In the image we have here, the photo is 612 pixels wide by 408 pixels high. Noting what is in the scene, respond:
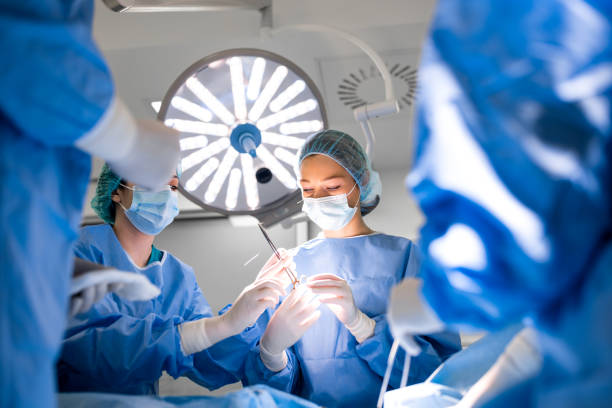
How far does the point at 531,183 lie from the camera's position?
0.77 meters

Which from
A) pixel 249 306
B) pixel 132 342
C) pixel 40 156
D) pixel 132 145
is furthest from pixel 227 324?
pixel 40 156

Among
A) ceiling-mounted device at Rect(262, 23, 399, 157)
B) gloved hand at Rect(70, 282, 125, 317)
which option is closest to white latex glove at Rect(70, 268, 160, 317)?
gloved hand at Rect(70, 282, 125, 317)

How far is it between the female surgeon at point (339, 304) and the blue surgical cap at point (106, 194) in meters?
0.75

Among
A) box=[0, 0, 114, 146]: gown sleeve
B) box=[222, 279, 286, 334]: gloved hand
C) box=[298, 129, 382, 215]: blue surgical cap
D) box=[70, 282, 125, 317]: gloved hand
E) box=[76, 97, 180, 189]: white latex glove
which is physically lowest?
box=[222, 279, 286, 334]: gloved hand

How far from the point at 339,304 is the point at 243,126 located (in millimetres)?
701

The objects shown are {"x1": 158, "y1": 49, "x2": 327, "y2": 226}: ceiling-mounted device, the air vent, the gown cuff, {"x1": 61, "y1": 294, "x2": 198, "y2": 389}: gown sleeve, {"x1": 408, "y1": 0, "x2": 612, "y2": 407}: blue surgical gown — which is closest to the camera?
{"x1": 408, "y1": 0, "x2": 612, "y2": 407}: blue surgical gown

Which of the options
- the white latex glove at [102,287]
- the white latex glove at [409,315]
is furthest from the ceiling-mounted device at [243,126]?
the white latex glove at [409,315]

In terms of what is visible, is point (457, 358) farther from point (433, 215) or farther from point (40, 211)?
point (40, 211)

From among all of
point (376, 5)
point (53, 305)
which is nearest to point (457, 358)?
point (53, 305)

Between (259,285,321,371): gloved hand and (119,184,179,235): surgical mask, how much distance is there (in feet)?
1.87

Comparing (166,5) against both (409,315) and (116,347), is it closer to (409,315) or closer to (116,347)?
(116,347)

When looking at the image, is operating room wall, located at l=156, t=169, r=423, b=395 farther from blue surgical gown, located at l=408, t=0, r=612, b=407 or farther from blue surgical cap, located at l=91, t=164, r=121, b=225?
blue surgical gown, located at l=408, t=0, r=612, b=407

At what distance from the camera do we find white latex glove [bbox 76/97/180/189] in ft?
3.25

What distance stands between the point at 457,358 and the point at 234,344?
0.84m
